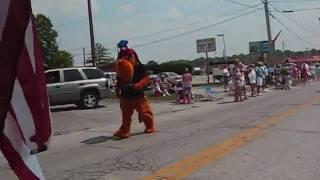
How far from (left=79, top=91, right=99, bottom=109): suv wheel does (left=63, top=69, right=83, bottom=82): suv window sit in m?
0.74

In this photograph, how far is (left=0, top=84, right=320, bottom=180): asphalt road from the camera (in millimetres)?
8297

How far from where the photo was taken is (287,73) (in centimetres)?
3828

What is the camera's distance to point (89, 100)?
24.4 metres

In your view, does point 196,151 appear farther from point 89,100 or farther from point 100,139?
point 89,100

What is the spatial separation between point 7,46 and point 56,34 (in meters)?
87.4

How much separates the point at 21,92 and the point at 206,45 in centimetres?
4248

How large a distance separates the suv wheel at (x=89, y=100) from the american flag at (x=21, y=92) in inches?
862

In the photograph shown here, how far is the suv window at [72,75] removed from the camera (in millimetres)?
24516

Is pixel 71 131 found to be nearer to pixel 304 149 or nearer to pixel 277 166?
pixel 304 149

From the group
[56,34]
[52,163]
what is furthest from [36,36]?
[56,34]

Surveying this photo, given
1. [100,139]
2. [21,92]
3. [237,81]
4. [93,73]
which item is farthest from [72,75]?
[21,92]

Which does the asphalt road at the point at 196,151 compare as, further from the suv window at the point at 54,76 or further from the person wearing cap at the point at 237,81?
the person wearing cap at the point at 237,81

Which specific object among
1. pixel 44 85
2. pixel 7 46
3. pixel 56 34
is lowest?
pixel 44 85

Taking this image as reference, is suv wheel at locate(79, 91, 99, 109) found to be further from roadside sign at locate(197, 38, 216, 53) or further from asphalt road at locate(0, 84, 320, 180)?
roadside sign at locate(197, 38, 216, 53)
